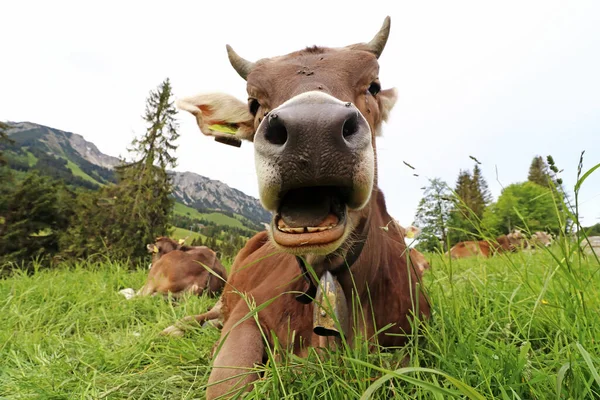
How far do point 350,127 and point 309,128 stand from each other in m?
0.25

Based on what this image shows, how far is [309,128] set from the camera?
5.32ft

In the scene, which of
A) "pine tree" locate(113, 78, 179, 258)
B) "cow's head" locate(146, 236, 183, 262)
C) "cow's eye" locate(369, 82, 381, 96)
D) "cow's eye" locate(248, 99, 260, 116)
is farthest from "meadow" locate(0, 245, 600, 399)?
"pine tree" locate(113, 78, 179, 258)

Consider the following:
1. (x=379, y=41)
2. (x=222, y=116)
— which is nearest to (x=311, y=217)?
(x=222, y=116)

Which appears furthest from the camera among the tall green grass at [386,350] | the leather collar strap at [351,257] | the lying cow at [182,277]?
the lying cow at [182,277]

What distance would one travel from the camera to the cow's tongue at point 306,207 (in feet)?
5.86

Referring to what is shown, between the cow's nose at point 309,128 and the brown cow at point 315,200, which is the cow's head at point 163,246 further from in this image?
the cow's nose at point 309,128

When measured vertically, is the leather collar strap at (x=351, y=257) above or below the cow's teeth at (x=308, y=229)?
below

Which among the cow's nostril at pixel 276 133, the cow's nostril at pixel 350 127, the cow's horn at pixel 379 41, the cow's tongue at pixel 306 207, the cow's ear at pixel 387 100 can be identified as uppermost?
the cow's horn at pixel 379 41

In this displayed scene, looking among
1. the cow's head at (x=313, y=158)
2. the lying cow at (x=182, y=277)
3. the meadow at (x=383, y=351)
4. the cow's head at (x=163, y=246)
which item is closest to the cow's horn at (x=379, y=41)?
the cow's head at (x=313, y=158)

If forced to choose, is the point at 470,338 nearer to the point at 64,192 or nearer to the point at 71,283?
the point at 71,283

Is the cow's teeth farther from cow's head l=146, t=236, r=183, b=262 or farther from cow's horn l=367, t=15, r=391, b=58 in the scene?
cow's head l=146, t=236, r=183, b=262

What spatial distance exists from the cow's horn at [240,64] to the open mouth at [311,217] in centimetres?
154

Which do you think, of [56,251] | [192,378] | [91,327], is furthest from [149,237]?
[192,378]

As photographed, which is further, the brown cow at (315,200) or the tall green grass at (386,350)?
the brown cow at (315,200)
